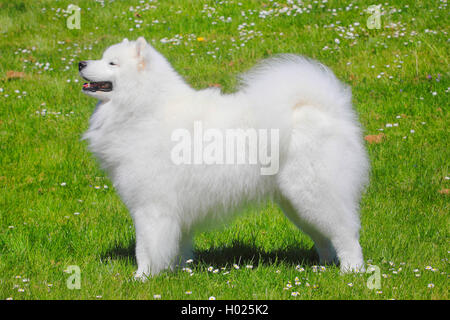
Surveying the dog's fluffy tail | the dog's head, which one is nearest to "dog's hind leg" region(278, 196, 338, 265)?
the dog's fluffy tail

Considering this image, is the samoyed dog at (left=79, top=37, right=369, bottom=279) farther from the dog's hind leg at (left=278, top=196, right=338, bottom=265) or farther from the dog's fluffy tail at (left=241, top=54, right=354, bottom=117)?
the dog's hind leg at (left=278, top=196, right=338, bottom=265)

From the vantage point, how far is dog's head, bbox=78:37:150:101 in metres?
3.79

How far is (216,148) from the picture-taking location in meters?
3.73

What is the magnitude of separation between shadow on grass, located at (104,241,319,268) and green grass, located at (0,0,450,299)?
17 millimetres

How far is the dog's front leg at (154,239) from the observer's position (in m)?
3.78

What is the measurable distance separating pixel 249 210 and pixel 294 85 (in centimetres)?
99

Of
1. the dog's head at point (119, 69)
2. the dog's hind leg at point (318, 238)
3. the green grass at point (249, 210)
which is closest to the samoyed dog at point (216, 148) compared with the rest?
the dog's head at point (119, 69)

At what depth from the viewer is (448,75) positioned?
7.40m

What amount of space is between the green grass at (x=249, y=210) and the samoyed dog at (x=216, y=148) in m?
0.41

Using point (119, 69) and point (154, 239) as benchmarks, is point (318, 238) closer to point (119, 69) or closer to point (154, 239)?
point (154, 239)

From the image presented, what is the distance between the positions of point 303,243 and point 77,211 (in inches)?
82.9

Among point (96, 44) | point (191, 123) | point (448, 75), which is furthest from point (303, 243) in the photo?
point (96, 44)

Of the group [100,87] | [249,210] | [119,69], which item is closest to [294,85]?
[249,210]

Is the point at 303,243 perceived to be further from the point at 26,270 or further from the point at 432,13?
the point at 432,13
